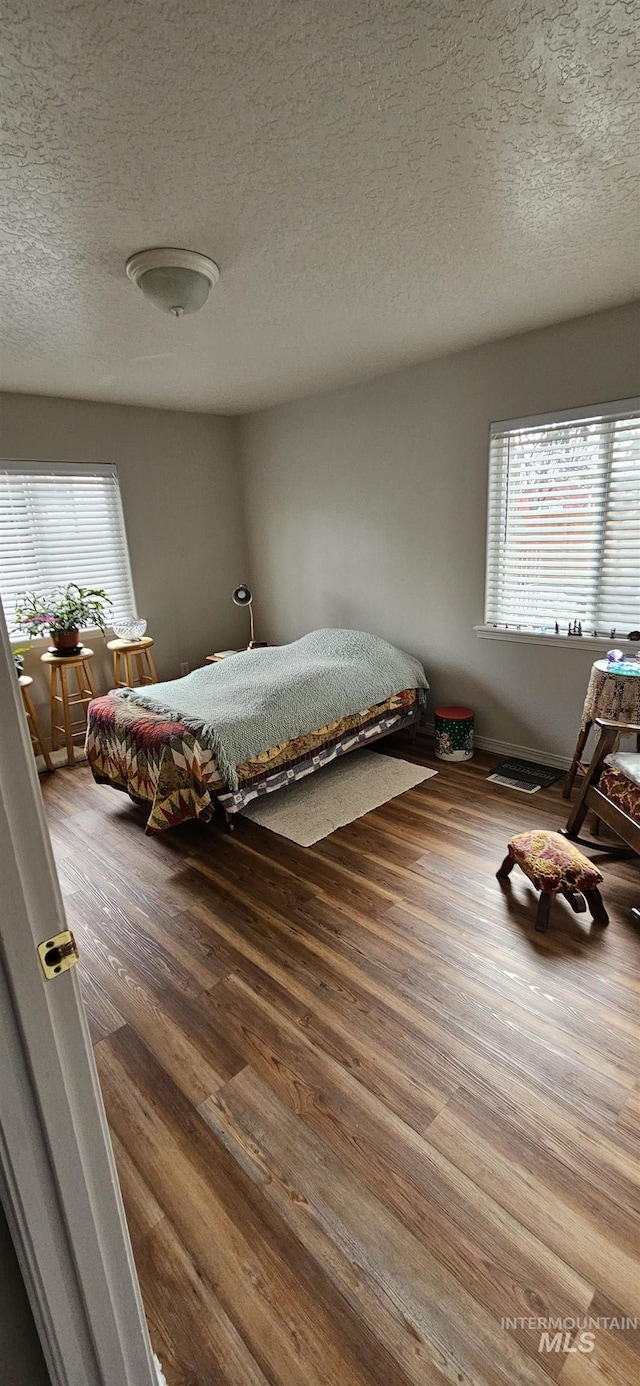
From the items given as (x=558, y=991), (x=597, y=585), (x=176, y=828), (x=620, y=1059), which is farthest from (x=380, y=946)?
(x=597, y=585)

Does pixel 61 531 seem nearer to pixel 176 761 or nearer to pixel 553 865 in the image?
pixel 176 761

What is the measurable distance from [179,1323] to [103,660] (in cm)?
389

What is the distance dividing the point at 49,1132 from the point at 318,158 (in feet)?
7.09

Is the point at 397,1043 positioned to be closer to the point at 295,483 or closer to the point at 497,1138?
the point at 497,1138

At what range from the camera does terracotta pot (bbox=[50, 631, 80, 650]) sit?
12.6ft

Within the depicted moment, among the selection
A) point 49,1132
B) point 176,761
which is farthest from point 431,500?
point 49,1132

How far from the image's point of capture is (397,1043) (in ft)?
5.73

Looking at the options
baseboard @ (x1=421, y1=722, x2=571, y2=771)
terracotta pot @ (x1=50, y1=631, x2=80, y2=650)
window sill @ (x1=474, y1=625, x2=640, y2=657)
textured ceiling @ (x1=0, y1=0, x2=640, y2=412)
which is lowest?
baseboard @ (x1=421, y1=722, x2=571, y2=771)

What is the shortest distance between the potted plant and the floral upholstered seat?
10.2 feet

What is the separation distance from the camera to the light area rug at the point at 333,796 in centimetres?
301

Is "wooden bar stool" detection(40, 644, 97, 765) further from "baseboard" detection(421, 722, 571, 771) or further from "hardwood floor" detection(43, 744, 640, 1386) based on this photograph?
"baseboard" detection(421, 722, 571, 771)

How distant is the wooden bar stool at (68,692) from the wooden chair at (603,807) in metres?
3.18

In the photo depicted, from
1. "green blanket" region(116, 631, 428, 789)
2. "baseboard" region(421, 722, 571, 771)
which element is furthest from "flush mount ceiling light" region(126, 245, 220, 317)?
"baseboard" region(421, 722, 571, 771)

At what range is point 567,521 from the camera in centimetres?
321
